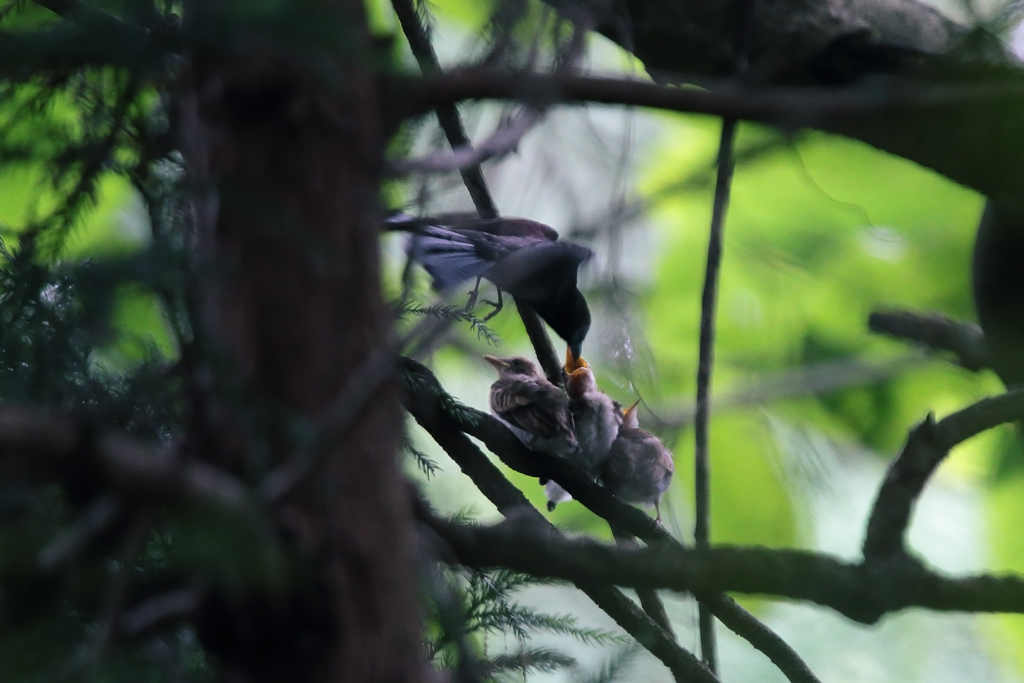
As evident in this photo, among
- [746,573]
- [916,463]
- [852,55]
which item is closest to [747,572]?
[746,573]

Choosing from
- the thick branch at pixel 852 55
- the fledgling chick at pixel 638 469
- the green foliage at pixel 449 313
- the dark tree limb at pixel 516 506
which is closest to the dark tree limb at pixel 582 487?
the dark tree limb at pixel 516 506

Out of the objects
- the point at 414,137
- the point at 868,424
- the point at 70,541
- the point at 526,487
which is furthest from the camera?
the point at 526,487

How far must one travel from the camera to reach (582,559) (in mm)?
816

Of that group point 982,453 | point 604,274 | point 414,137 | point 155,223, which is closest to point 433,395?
point 604,274

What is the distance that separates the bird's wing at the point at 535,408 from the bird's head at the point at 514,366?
144 millimetres

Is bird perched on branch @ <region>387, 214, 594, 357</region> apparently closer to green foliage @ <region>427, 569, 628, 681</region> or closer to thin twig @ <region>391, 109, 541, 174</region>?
green foliage @ <region>427, 569, 628, 681</region>

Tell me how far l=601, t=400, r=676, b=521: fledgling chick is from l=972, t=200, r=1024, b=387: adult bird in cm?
73

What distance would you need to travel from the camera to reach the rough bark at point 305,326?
621 mm

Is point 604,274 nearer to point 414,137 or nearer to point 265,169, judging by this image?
point 414,137

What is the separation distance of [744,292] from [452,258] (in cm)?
102

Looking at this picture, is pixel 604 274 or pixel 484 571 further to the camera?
pixel 484 571

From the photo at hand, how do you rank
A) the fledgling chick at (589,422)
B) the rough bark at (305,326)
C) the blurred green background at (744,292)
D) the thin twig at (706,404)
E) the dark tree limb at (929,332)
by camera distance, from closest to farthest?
the rough bark at (305,326) < the blurred green background at (744,292) < the dark tree limb at (929,332) < the thin twig at (706,404) < the fledgling chick at (589,422)

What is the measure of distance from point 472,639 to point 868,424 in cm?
100

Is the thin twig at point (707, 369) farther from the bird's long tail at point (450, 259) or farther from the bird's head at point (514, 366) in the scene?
the bird's head at point (514, 366)
